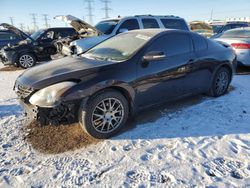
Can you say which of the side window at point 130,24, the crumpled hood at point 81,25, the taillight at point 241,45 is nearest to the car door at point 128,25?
the side window at point 130,24

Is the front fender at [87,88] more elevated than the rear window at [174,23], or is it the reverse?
the rear window at [174,23]

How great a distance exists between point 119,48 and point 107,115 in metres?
1.30

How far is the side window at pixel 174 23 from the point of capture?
9.20 metres

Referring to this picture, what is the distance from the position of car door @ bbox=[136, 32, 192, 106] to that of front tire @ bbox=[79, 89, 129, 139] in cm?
36

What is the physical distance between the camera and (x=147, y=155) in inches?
127

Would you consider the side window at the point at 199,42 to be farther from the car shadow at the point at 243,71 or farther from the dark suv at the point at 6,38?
the dark suv at the point at 6,38

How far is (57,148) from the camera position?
3.41m

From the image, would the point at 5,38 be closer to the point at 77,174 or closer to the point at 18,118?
the point at 18,118

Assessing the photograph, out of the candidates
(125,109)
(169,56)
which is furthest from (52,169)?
(169,56)

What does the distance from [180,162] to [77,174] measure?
4.20 feet

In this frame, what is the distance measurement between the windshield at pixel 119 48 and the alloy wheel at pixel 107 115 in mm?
729

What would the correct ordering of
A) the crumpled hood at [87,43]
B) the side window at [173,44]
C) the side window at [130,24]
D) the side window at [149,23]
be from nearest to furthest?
1. the side window at [173,44]
2. the crumpled hood at [87,43]
3. the side window at [130,24]
4. the side window at [149,23]

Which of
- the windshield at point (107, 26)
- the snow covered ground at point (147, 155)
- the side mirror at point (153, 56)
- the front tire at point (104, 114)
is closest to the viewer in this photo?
the snow covered ground at point (147, 155)

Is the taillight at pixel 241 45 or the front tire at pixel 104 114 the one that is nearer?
the front tire at pixel 104 114
